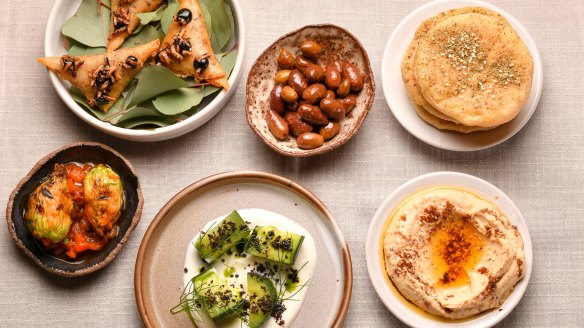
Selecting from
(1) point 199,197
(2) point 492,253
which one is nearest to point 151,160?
(1) point 199,197

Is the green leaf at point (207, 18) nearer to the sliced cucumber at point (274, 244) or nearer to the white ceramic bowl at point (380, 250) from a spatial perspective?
the sliced cucumber at point (274, 244)

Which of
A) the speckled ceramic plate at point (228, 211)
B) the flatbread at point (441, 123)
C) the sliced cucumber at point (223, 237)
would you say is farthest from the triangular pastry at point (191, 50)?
the flatbread at point (441, 123)

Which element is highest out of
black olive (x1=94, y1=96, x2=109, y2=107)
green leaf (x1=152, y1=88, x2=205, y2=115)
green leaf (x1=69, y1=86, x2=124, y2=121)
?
green leaf (x1=152, y1=88, x2=205, y2=115)

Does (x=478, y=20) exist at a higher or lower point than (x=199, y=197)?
higher

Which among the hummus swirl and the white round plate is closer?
the hummus swirl

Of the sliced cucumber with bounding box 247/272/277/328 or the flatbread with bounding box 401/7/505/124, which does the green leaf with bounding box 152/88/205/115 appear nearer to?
the sliced cucumber with bounding box 247/272/277/328

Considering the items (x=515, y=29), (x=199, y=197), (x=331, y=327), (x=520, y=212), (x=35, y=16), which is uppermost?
(x=515, y=29)

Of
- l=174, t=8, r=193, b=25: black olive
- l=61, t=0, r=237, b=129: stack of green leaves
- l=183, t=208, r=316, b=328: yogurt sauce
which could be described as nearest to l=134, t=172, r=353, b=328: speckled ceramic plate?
l=183, t=208, r=316, b=328: yogurt sauce

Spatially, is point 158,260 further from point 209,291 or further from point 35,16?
point 35,16
